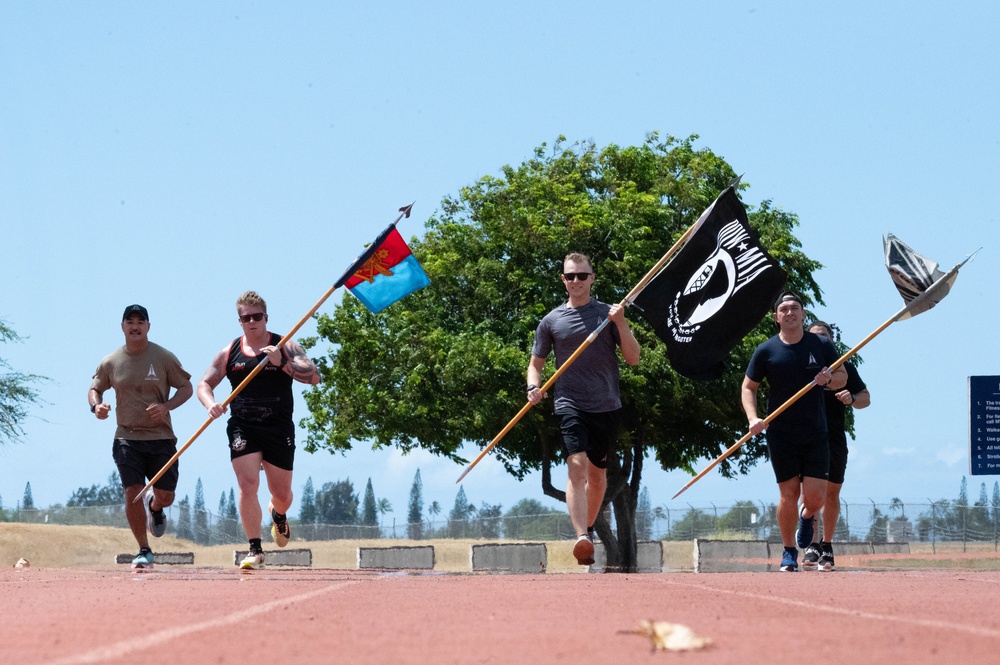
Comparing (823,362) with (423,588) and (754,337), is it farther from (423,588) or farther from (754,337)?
(754,337)

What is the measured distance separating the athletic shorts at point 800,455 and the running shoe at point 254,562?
4.32 metres

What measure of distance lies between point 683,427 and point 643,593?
30.4m

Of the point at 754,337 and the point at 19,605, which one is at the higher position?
the point at 754,337

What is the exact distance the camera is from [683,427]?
1506 inches

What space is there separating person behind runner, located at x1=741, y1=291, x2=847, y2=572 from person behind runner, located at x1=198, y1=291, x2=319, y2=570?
150 inches

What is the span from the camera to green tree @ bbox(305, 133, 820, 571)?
1422 inches

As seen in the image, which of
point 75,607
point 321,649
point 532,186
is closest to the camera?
point 321,649

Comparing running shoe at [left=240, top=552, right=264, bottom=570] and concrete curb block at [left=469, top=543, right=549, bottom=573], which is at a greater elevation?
running shoe at [left=240, top=552, right=264, bottom=570]

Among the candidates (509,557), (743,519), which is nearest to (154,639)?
(509,557)

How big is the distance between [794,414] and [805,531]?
1.39m

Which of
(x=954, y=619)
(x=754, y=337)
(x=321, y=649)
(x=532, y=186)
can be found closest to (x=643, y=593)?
(x=954, y=619)

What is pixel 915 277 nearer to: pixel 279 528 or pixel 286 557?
pixel 279 528

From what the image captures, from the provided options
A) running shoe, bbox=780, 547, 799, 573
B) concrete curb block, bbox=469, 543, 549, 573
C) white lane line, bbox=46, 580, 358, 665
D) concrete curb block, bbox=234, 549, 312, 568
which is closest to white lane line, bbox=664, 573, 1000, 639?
white lane line, bbox=46, 580, 358, 665

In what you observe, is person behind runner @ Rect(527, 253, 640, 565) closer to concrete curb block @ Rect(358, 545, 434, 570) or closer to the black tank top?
the black tank top
